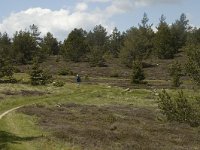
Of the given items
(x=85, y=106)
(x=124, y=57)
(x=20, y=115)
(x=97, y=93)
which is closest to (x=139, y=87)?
(x=97, y=93)

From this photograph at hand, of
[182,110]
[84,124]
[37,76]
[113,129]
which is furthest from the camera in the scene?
[37,76]

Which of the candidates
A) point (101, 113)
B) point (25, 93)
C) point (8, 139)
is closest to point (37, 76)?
point (25, 93)

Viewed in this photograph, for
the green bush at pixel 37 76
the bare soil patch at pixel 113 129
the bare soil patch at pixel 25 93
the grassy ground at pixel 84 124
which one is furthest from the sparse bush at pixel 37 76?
the bare soil patch at pixel 113 129

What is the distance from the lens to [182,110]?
3338 cm

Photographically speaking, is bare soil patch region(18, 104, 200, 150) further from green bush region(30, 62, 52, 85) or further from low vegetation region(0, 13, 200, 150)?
green bush region(30, 62, 52, 85)

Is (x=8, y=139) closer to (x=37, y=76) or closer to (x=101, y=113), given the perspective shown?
(x=101, y=113)

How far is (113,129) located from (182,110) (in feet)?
18.0

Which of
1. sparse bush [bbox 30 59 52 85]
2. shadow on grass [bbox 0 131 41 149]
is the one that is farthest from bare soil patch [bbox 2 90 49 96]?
shadow on grass [bbox 0 131 41 149]

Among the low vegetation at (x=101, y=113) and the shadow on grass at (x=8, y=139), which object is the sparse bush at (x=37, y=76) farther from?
the shadow on grass at (x=8, y=139)

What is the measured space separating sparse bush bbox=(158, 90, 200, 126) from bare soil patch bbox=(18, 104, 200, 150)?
1.08 metres

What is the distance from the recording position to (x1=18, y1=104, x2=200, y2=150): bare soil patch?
28094 mm

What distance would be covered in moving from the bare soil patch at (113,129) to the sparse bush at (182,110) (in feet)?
3.56

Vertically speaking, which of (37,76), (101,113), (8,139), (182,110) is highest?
(37,76)

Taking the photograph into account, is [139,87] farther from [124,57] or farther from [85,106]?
[124,57]
